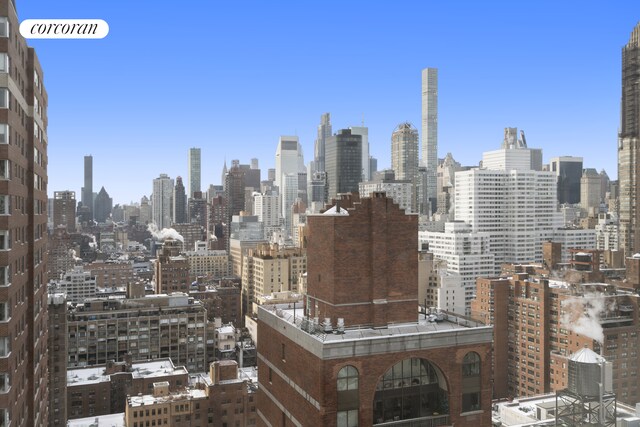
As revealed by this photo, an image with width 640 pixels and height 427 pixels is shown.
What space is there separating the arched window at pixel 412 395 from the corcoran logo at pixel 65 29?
61.2 feet

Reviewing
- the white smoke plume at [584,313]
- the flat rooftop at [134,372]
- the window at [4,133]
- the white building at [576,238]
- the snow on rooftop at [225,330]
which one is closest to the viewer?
the window at [4,133]

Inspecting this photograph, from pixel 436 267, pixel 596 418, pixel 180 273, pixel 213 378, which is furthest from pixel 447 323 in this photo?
pixel 180 273

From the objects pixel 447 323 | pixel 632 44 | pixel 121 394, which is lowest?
pixel 121 394

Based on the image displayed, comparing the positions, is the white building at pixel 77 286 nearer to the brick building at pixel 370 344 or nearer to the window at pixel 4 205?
the window at pixel 4 205

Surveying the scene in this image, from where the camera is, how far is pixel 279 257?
171 m

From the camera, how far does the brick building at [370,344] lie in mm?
26844

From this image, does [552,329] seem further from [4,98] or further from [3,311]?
[4,98]

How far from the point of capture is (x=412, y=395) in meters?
28.8

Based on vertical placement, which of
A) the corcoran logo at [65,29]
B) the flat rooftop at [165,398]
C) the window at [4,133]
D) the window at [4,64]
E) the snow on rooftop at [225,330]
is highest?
the window at [4,64]

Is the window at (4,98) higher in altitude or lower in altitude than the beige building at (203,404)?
higher

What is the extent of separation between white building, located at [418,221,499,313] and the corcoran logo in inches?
5784

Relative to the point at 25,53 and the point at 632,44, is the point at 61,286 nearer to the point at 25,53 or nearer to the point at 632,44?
the point at 25,53

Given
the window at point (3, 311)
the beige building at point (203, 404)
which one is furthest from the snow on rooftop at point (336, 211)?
the beige building at point (203, 404)

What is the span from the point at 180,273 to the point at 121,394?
Answer: 69.3 m
